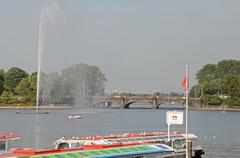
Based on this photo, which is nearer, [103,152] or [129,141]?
[103,152]

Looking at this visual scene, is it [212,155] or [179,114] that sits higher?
[179,114]

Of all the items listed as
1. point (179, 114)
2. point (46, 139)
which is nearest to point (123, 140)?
point (179, 114)

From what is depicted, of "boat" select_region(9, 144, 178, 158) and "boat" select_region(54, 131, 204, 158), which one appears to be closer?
"boat" select_region(9, 144, 178, 158)


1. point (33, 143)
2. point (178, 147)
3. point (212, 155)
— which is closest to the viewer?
point (178, 147)

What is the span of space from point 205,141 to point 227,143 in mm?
3170

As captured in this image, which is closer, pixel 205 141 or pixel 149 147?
pixel 149 147

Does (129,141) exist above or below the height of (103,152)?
below

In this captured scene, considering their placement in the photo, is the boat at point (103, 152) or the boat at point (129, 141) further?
the boat at point (129, 141)

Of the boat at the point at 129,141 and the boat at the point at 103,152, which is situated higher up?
the boat at the point at 103,152

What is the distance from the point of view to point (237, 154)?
202 ft

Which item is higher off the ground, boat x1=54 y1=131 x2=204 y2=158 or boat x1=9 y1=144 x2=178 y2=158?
boat x1=9 y1=144 x2=178 y2=158

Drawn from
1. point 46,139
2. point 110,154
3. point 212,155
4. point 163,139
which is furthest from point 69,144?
point 46,139

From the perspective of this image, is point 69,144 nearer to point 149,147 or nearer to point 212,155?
point 149,147

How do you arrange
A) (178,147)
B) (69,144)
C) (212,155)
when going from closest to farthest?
(69,144), (178,147), (212,155)
